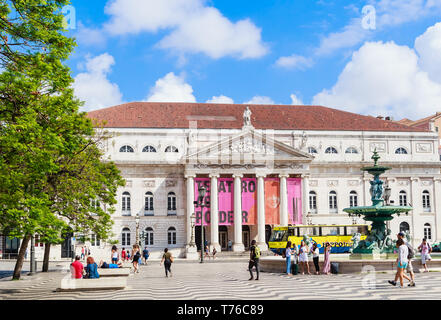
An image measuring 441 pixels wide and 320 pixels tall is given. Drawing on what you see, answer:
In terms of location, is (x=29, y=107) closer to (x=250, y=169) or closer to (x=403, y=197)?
(x=250, y=169)

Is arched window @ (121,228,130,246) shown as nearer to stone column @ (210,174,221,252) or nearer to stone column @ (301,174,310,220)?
stone column @ (210,174,221,252)

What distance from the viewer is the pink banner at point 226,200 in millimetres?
55000

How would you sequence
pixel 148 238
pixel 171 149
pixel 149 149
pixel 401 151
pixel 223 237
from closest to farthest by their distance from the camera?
pixel 148 238
pixel 149 149
pixel 171 149
pixel 223 237
pixel 401 151

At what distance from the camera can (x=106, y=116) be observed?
5994 cm

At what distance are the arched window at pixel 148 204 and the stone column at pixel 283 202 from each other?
13727 mm

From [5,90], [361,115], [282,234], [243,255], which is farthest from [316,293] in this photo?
[361,115]

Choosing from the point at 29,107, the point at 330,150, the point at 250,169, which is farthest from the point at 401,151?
the point at 29,107

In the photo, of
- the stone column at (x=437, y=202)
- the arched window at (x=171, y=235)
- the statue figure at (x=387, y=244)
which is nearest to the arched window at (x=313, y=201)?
the stone column at (x=437, y=202)

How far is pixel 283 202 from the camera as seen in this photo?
55.2 meters

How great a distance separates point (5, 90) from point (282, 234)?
108 feet

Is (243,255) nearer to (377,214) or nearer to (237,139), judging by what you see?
(237,139)

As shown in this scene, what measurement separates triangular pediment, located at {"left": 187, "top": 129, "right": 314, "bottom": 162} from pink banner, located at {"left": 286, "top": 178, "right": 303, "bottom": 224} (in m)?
2.27

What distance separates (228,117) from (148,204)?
13.5m

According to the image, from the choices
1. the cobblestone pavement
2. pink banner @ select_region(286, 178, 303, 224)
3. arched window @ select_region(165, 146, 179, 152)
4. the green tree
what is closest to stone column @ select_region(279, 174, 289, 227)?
pink banner @ select_region(286, 178, 303, 224)
